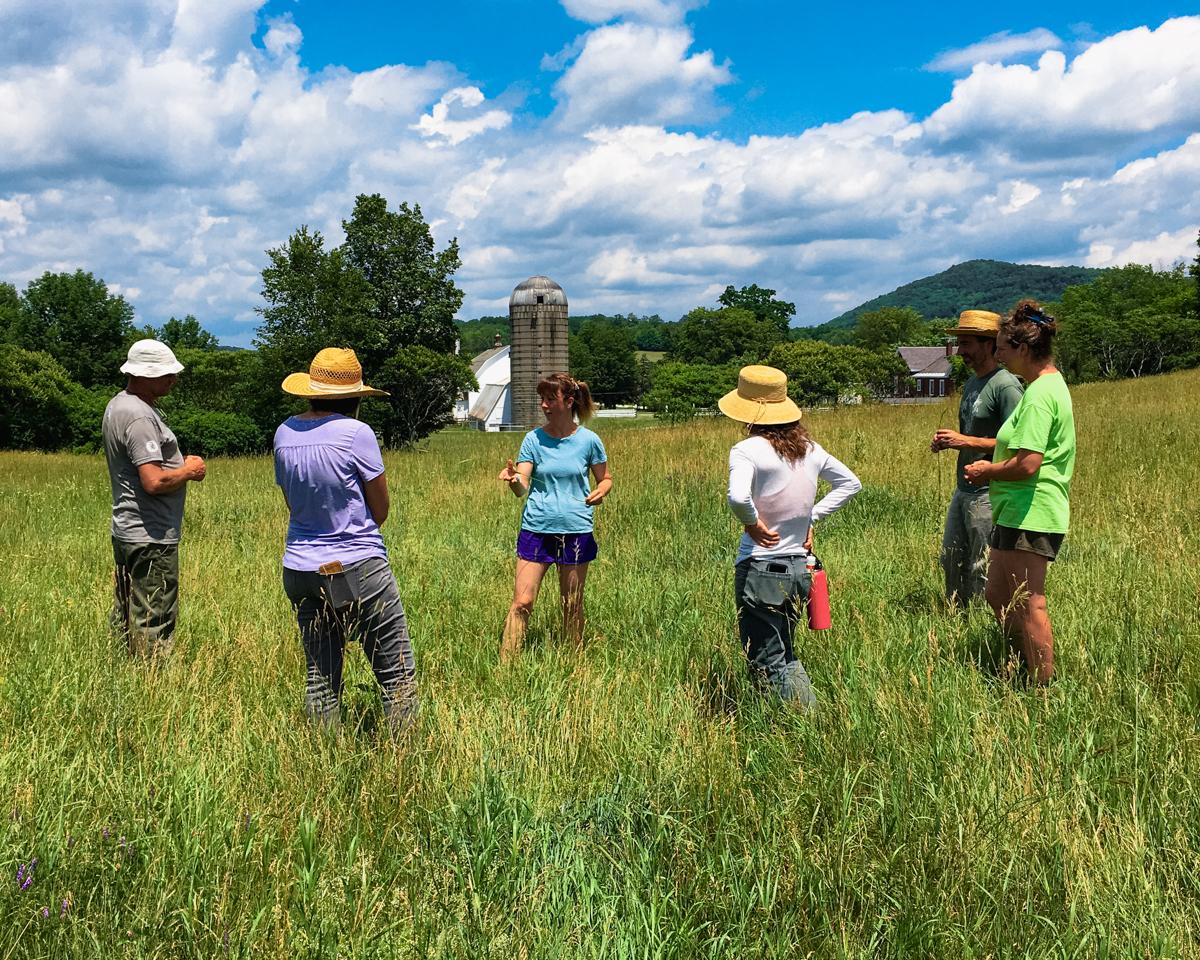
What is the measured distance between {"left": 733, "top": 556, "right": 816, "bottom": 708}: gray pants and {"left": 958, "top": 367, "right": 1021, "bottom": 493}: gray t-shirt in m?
1.90

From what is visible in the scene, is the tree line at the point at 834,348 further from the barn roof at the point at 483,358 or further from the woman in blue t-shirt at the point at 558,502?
the woman in blue t-shirt at the point at 558,502

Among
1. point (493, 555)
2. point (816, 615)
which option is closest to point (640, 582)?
point (493, 555)

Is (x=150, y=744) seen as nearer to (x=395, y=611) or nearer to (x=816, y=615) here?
(x=395, y=611)

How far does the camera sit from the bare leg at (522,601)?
4816 millimetres

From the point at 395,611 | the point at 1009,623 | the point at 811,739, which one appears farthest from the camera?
the point at 1009,623

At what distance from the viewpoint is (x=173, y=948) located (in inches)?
84.5

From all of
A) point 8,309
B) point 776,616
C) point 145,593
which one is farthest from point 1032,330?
point 8,309

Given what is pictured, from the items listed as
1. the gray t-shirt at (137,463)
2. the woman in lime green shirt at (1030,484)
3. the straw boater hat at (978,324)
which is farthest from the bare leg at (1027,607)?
the gray t-shirt at (137,463)

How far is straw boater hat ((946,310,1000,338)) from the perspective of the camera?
4941mm

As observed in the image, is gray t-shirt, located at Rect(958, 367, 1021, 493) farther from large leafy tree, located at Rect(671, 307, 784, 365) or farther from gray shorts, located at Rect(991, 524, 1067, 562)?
large leafy tree, located at Rect(671, 307, 784, 365)

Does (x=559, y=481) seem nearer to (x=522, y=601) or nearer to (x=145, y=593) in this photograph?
(x=522, y=601)

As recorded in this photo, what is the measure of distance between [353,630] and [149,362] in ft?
6.65

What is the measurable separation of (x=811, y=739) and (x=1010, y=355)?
212cm

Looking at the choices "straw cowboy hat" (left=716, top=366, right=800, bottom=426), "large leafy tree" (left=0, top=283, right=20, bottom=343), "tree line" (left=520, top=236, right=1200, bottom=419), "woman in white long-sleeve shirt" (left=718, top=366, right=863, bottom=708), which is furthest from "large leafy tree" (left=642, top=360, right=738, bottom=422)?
"woman in white long-sleeve shirt" (left=718, top=366, right=863, bottom=708)
